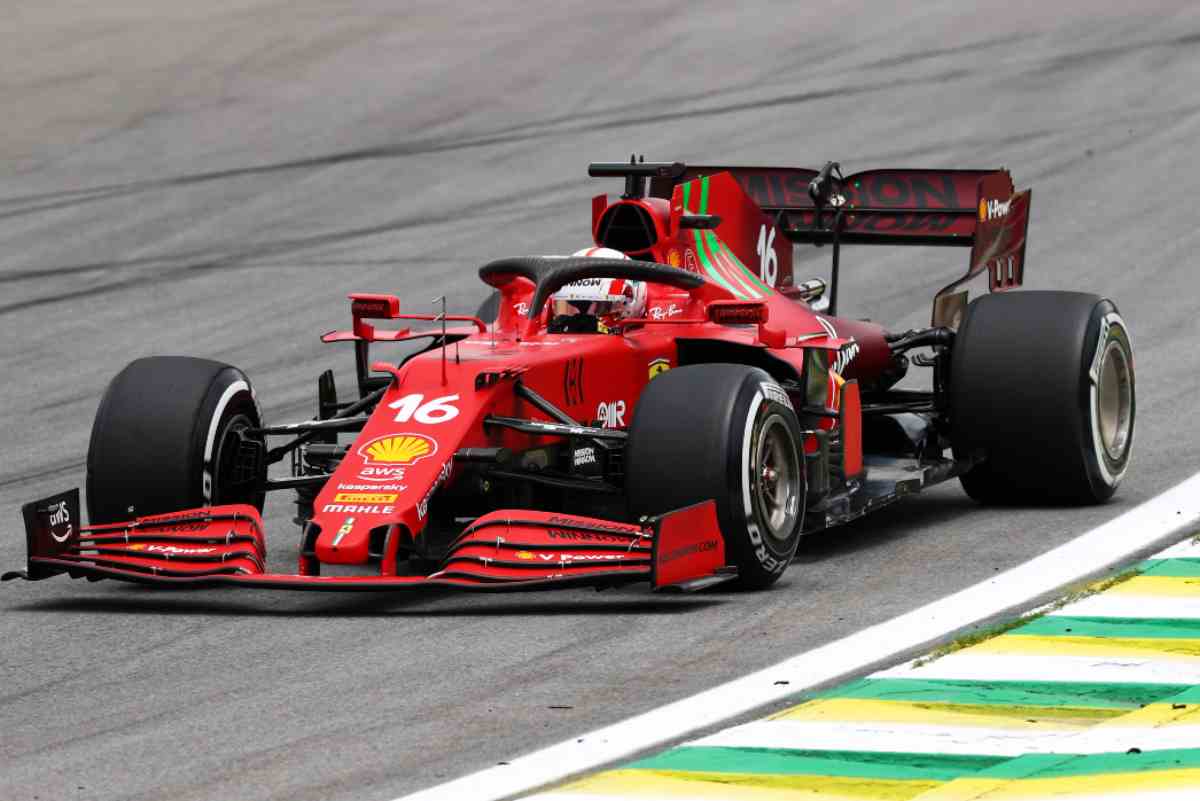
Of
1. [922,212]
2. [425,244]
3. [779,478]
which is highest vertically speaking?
[922,212]

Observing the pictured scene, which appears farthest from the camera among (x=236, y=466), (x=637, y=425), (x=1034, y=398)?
(x=1034, y=398)

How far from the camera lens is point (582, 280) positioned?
1087cm

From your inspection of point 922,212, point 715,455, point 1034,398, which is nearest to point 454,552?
point 715,455

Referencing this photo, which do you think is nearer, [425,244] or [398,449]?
[398,449]

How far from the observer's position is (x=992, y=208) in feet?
42.3

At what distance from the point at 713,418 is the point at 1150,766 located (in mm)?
3314

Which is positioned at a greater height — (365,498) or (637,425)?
(637,425)

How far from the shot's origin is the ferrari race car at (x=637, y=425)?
9.22 meters

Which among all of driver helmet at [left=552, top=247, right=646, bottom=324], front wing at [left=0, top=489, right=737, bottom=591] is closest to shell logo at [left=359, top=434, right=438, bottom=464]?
front wing at [left=0, top=489, right=737, bottom=591]

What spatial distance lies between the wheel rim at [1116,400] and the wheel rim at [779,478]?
2.55 meters

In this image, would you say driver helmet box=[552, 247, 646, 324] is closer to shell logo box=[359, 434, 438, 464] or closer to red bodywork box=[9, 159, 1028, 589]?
red bodywork box=[9, 159, 1028, 589]

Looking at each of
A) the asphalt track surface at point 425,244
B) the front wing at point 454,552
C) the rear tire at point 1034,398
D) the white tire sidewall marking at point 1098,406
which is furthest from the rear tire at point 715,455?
the white tire sidewall marking at point 1098,406

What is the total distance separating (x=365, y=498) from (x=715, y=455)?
1.44 m

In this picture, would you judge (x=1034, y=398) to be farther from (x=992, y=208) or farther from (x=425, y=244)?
(x=425, y=244)
